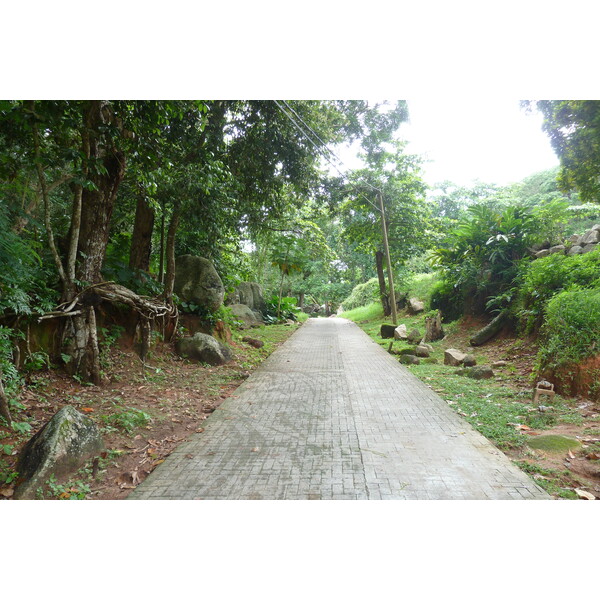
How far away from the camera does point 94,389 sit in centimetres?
480

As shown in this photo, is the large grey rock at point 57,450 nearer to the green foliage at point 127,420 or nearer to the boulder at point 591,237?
the green foliage at point 127,420

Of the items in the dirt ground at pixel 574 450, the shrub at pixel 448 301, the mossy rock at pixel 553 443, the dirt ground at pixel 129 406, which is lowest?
the dirt ground at pixel 574 450

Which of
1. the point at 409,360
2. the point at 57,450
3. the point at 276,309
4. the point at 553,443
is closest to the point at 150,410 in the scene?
the point at 57,450

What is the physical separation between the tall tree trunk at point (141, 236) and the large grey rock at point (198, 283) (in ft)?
3.19

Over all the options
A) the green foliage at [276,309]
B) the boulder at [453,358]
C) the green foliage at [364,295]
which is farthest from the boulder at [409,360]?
the green foliage at [364,295]

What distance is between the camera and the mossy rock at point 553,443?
3279 mm

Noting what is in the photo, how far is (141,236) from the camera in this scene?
23.7 feet

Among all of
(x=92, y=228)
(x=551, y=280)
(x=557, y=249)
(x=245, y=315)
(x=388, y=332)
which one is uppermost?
(x=92, y=228)

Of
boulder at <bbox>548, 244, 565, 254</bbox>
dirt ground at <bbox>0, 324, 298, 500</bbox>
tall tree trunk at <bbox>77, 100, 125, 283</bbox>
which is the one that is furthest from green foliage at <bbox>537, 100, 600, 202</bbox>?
tall tree trunk at <bbox>77, 100, 125, 283</bbox>

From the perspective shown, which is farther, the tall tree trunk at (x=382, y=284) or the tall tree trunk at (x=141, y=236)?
the tall tree trunk at (x=382, y=284)

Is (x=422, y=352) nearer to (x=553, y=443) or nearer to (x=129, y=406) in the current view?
(x=553, y=443)

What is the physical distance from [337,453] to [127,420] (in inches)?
85.9

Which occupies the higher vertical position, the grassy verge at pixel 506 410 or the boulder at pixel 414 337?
the grassy verge at pixel 506 410

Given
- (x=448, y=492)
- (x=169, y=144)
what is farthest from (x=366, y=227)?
(x=448, y=492)
